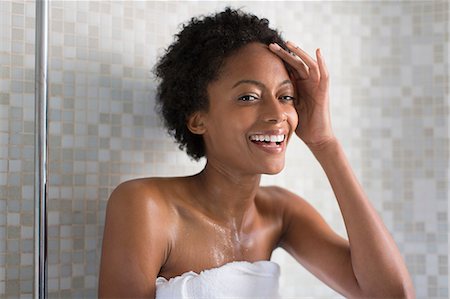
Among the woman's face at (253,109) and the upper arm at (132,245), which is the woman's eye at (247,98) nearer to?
the woman's face at (253,109)

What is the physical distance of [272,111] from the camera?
3.61 ft

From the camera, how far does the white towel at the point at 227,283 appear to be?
1.04 metres

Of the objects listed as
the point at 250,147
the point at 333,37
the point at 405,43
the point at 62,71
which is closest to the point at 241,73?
the point at 250,147

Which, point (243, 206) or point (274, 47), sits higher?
point (274, 47)

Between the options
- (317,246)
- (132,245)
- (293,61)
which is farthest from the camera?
(317,246)

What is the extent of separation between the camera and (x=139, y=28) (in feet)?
4.31

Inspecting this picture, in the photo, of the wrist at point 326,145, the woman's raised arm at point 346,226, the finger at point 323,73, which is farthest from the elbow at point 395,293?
the finger at point 323,73

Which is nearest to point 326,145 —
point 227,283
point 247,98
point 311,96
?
point 311,96

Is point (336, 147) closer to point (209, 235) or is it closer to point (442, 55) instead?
point (209, 235)

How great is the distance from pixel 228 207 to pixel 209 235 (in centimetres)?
7

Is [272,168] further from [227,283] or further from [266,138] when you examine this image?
[227,283]

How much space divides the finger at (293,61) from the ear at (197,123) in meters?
0.18

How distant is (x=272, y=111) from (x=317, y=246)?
1.05 ft

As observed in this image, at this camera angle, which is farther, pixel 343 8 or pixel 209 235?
pixel 343 8
